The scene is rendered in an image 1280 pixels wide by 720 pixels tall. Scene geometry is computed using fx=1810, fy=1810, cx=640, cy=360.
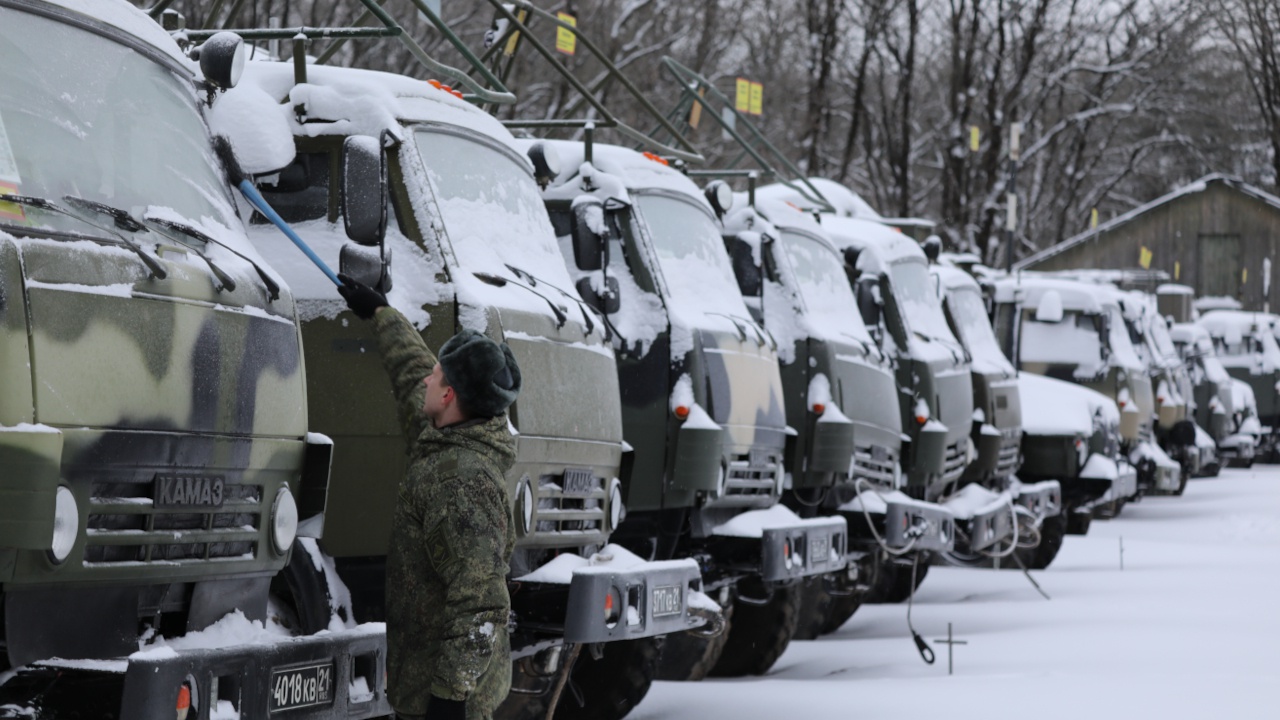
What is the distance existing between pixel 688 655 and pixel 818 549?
3.12 feet

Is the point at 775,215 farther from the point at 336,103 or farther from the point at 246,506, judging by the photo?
the point at 246,506

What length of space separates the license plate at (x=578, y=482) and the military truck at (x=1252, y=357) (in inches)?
1182

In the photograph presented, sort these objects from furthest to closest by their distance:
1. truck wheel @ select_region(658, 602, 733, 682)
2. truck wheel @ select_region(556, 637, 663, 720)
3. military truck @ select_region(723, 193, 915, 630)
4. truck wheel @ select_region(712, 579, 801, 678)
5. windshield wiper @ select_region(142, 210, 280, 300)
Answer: military truck @ select_region(723, 193, 915, 630), truck wheel @ select_region(712, 579, 801, 678), truck wheel @ select_region(658, 602, 733, 682), truck wheel @ select_region(556, 637, 663, 720), windshield wiper @ select_region(142, 210, 280, 300)

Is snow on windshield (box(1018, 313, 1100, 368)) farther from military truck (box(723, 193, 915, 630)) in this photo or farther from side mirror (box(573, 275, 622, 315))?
side mirror (box(573, 275, 622, 315))

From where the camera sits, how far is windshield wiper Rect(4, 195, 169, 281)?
4434 millimetres

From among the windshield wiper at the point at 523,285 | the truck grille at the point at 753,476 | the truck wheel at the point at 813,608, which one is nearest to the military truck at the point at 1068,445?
the truck wheel at the point at 813,608

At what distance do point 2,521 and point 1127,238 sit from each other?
154 feet

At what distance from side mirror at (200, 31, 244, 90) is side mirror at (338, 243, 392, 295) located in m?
0.75

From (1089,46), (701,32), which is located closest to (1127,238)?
(1089,46)

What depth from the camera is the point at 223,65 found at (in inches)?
221

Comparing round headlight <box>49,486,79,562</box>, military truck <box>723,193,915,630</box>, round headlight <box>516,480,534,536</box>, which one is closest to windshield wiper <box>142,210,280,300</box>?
round headlight <box>49,486,79,562</box>

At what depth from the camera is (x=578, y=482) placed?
7312mm

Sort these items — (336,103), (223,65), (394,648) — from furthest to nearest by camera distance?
1. (336,103)
2. (223,65)
3. (394,648)

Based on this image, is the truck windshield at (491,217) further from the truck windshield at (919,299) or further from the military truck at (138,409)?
the truck windshield at (919,299)
